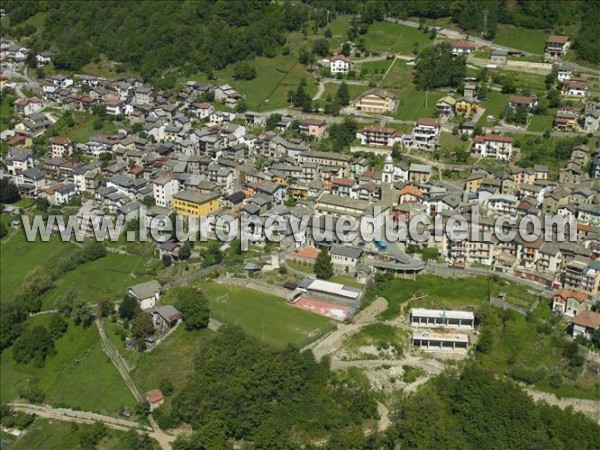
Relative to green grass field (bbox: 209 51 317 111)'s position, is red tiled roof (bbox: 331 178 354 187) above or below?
below

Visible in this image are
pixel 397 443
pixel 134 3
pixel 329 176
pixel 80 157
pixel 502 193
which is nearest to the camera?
pixel 397 443

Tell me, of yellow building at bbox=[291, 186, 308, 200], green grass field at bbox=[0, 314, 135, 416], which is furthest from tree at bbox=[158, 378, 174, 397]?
yellow building at bbox=[291, 186, 308, 200]

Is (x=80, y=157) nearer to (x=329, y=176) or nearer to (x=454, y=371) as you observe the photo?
(x=329, y=176)

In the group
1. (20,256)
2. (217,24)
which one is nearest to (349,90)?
(217,24)

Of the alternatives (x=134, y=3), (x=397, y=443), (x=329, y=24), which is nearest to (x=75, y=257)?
(x=397, y=443)

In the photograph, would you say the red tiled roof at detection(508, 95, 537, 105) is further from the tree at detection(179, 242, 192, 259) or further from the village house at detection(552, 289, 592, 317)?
the tree at detection(179, 242, 192, 259)

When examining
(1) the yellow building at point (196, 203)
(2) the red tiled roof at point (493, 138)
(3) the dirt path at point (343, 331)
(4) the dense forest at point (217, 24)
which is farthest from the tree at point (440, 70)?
(3) the dirt path at point (343, 331)

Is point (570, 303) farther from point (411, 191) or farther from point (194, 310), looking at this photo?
point (194, 310)
